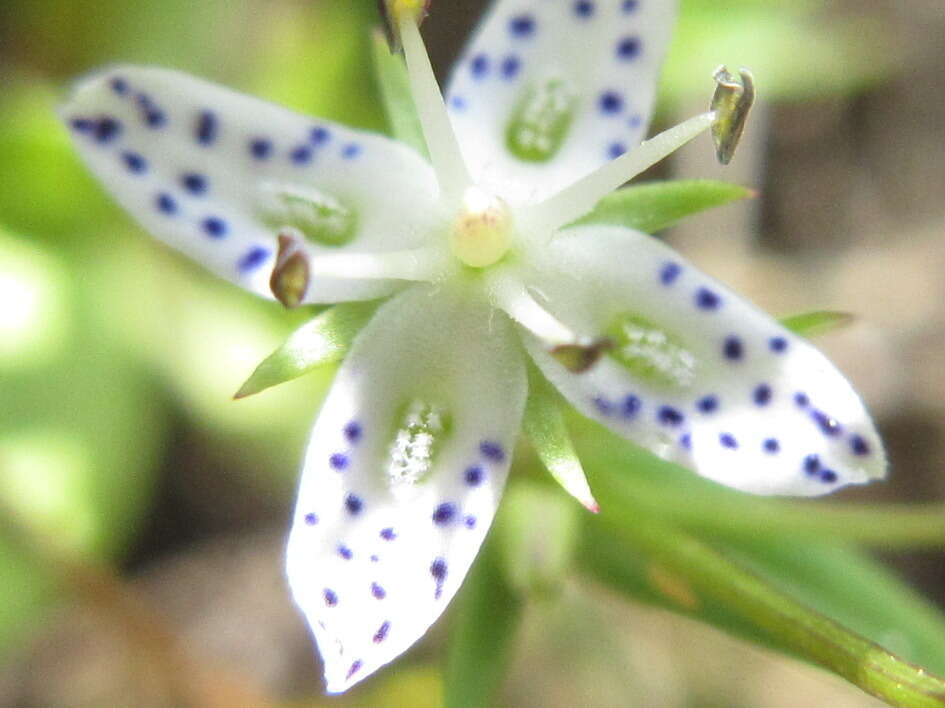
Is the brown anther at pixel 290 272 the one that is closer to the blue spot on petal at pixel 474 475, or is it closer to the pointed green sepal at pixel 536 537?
the blue spot on petal at pixel 474 475

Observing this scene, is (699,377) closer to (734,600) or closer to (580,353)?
(580,353)

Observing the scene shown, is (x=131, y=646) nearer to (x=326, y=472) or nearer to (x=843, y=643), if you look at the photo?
(x=326, y=472)

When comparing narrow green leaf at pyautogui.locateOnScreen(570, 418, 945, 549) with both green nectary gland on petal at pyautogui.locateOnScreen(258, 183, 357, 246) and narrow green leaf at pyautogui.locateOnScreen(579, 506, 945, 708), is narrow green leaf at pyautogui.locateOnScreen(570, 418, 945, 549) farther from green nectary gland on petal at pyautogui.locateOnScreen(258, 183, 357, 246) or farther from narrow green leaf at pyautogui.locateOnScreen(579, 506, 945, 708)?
green nectary gland on petal at pyautogui.locateOnScreen(258, 183, 357, 246)

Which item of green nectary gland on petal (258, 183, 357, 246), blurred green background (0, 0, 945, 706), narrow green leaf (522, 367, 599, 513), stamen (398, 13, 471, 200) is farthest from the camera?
blurred green background (0, 0, 945, 706)

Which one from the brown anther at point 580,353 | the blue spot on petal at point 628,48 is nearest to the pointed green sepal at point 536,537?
the brown anther at point 580,353

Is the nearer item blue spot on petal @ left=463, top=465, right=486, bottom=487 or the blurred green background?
blue spot on petal @ left=463, top=465, right=486, bottom=487

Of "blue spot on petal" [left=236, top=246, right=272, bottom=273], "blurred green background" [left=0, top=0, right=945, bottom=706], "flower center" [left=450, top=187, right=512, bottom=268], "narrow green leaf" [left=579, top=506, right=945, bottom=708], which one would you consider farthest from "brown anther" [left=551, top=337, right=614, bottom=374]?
"blurred green background" [left=0, top=0, right=945, bottom=706]
